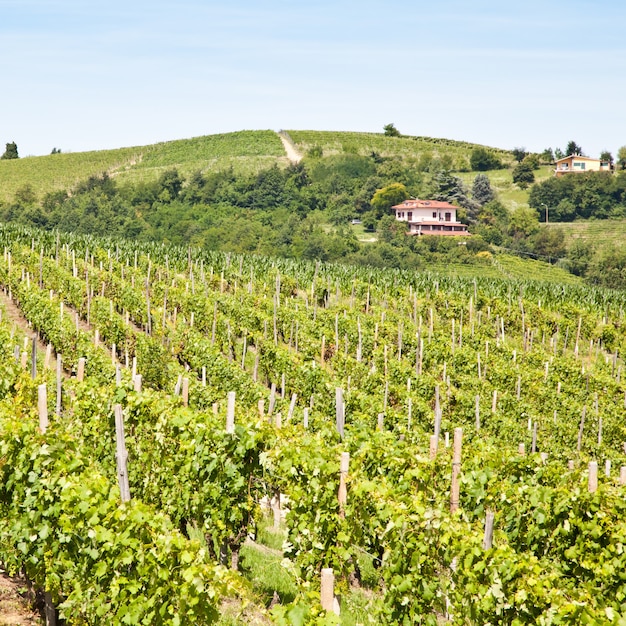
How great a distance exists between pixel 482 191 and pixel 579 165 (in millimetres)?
18662

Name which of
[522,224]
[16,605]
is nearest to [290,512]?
[16,605]

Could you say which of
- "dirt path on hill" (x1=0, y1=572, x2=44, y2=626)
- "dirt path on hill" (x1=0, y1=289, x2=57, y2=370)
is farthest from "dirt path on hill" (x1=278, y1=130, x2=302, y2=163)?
"dirt path on hill" (x1=0, y1=572, x2=44, y2=626)

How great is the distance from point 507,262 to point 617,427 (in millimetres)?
60577

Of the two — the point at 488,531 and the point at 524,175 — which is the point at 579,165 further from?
the point at 488,531

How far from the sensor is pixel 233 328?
96.4 feet

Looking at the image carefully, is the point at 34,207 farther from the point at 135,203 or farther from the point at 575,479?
the point at 575,479

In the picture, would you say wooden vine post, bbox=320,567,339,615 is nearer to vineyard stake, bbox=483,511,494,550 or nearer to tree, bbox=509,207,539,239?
vineyard stake, bbox=483,511,494,550

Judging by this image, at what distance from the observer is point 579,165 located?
121125mm

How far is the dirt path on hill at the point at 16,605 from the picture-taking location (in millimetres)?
9086

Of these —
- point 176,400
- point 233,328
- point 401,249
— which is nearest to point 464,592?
point 176,400

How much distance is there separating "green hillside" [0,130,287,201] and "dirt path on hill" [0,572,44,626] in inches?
4217

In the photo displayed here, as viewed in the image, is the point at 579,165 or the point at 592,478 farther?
the point at 579,165

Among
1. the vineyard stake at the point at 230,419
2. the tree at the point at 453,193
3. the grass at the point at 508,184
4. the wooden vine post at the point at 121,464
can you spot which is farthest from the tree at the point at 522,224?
the wooden vine post at the point at 121,464

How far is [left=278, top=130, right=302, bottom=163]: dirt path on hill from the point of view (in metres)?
131
